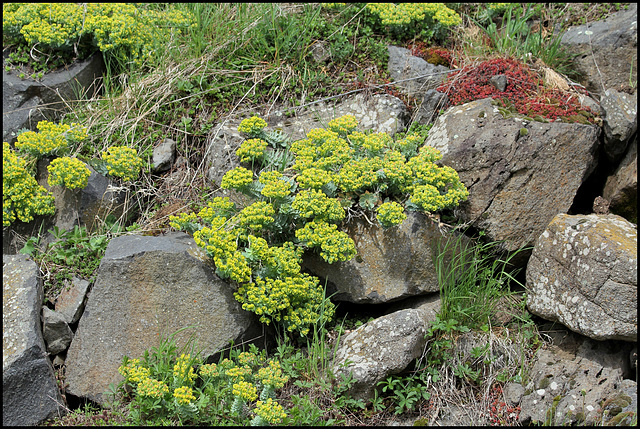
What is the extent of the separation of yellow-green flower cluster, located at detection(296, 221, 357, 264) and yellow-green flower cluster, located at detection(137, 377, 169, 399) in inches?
55.8

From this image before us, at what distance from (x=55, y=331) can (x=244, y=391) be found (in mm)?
1634

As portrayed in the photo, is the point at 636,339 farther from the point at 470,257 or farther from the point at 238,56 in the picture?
the point at 238,56

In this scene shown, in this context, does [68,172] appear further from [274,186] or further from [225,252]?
[274,186]

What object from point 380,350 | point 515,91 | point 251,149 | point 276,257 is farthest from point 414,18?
point 380,350

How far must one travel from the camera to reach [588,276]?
3785 mm

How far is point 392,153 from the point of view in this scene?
449 cm

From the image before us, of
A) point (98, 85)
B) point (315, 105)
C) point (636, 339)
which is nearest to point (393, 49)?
point (315, 105)

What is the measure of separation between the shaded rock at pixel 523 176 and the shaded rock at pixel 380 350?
103cm

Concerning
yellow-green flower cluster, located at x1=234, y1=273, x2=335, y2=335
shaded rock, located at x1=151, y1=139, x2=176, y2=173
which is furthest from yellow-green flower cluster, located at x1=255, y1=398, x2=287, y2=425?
shaded rock, located at x1=151, y1=139, x2=176, y2=173

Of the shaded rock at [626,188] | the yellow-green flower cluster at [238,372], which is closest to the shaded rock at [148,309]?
the yellow-green flower cluster at [238,372]

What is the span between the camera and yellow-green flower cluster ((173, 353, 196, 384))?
3684 mm

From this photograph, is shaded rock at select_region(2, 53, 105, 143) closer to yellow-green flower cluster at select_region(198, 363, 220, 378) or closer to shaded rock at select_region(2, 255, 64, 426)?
shaded rock at select_region(2, 255, 64, 426)

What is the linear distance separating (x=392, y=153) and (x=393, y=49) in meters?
1.76

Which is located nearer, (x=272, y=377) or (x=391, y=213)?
(x=272, y=377)
